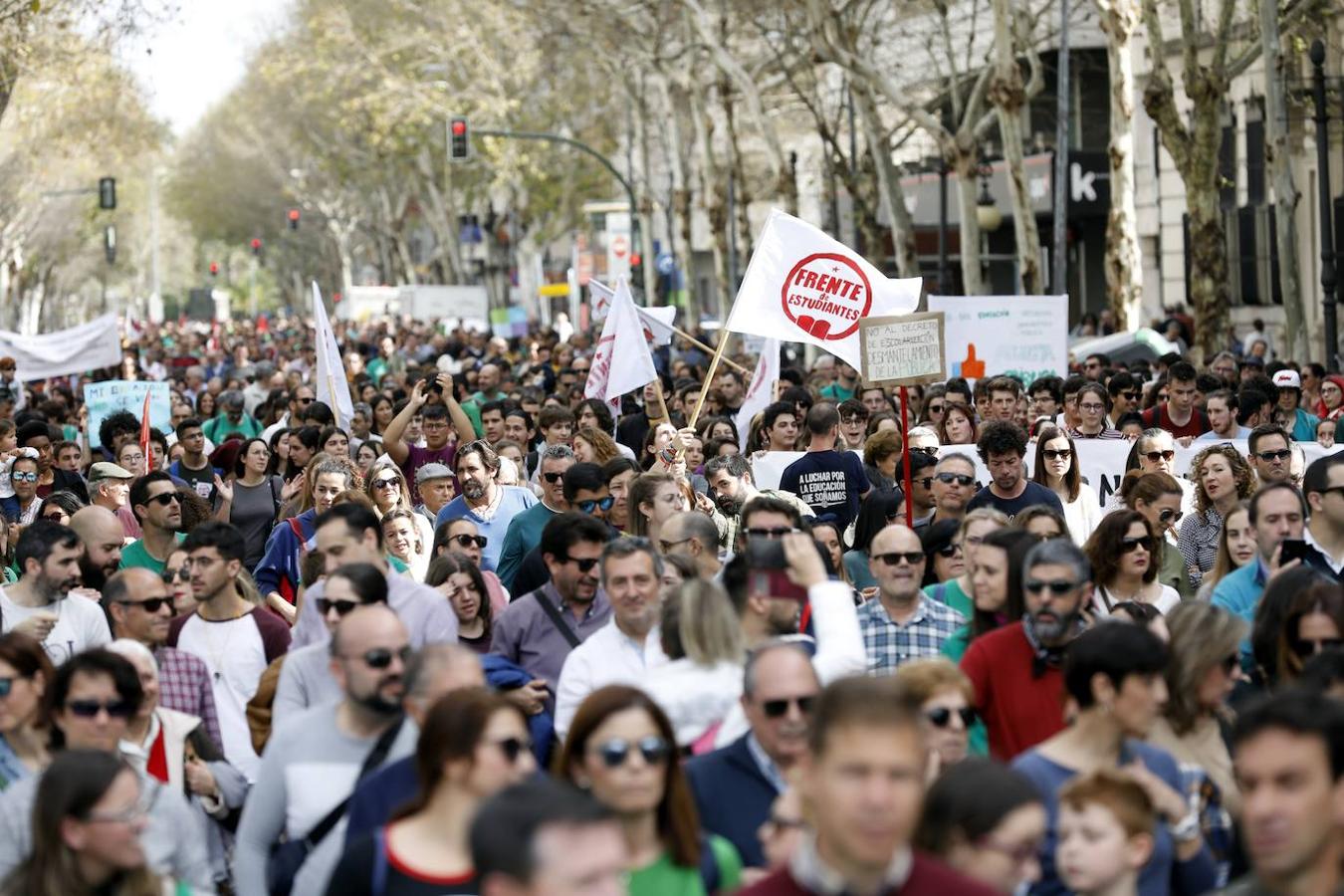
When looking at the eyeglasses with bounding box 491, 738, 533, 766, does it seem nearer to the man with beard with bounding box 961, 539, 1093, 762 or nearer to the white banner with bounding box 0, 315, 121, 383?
the man with beard with bounding box 961, 539, 1093, 762

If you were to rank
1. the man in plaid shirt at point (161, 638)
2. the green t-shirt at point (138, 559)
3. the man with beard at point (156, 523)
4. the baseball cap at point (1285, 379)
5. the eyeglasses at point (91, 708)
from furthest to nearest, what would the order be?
the baseball cap at point (1285, 379) → the man with beard at point (156, 523) → the green t-shirt at point (138, 559) → the man in plaid shirt at point (161, 638) → the eyeglasses at point (91, 708)

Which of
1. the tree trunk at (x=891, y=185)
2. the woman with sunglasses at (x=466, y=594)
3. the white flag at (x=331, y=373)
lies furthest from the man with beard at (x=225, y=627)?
the tree trunk at (x=891, y=185)

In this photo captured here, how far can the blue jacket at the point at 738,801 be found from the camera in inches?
231

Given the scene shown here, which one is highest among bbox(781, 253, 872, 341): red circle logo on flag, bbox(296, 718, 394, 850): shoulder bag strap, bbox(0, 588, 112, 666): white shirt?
bbox(781, 253, 872, 341): red circle logo on flag

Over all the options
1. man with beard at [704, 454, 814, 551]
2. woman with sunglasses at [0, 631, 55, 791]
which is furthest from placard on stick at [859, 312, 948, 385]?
woman with sunglasses at [0, 631, 55, 791]

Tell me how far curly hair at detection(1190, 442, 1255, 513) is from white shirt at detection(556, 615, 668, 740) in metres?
4.54

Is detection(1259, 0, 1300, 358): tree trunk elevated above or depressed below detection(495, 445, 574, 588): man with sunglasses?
above

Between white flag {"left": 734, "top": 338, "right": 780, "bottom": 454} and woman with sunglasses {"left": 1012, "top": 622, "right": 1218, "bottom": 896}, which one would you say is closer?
woman with sunglasses {"left": 1012, "top": 622, "right": 1218, "bottom": 896}

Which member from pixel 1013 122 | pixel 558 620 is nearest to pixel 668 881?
pixel 558 620

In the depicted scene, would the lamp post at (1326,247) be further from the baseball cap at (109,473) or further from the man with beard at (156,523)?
the man with beard at (156,523)

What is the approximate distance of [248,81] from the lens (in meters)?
78.9

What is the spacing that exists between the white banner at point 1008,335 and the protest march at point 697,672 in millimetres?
6156

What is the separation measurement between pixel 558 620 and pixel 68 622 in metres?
1.79

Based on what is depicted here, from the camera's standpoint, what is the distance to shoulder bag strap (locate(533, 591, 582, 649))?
8594 millimetres
